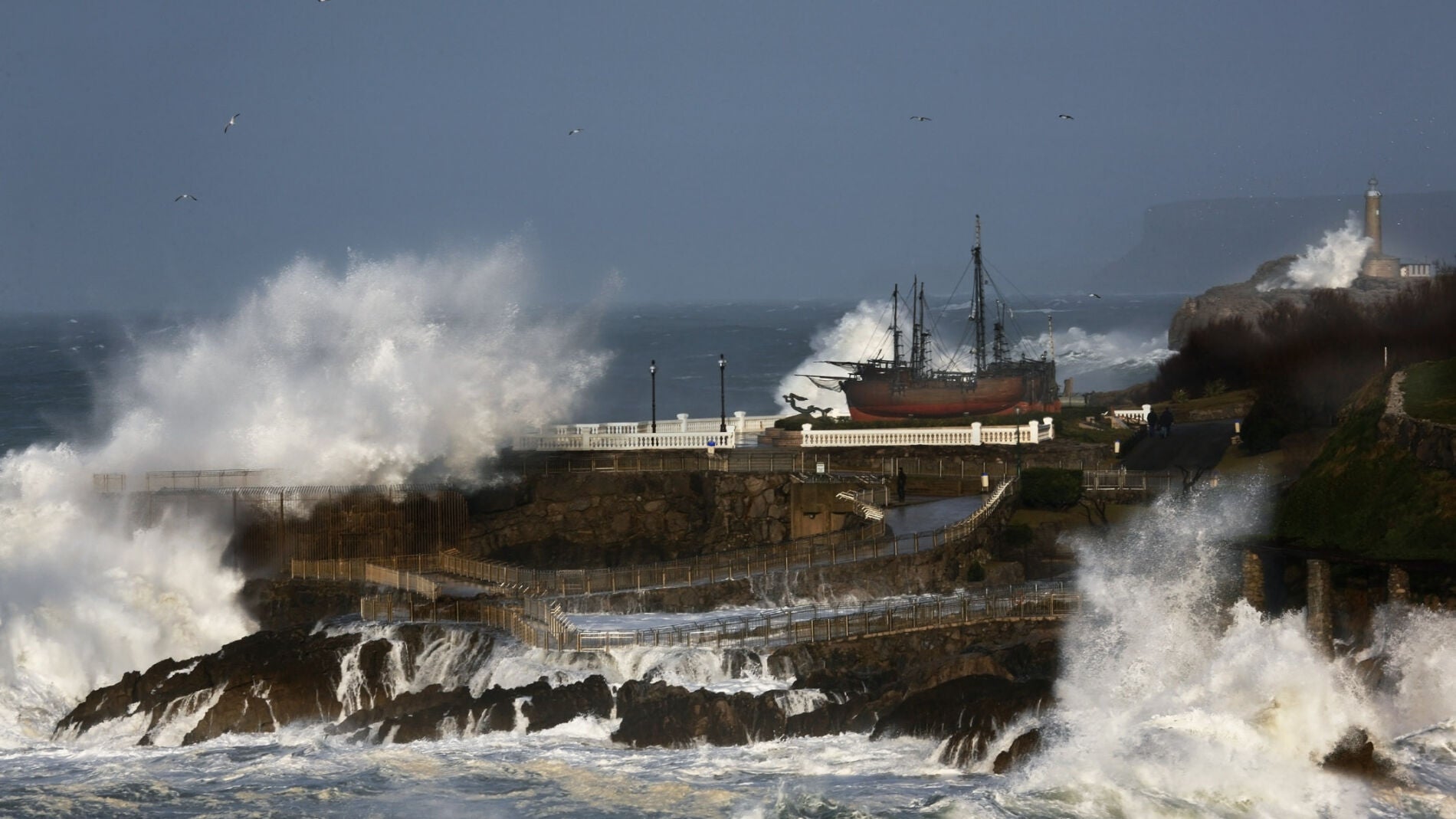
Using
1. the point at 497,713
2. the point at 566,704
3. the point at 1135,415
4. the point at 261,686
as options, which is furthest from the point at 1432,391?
the point at 261,686

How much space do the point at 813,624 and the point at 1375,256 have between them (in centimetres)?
8299

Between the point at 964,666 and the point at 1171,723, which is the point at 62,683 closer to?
the point at 964,666

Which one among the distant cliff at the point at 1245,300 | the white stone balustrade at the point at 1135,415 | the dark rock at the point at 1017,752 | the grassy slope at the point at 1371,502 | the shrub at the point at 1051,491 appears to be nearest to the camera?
the dark rock at the point at 1017,752

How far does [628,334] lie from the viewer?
569 ft

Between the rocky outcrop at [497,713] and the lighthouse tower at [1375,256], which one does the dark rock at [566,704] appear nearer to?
the rocky outcrop at [497,713]

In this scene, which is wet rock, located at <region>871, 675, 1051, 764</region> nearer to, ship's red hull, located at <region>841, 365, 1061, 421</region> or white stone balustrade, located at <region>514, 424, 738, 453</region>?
white stone balustrade, located at <region>514, 424, 738, 453</region>

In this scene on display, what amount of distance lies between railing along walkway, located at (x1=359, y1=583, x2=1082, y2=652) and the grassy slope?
5.04 meters

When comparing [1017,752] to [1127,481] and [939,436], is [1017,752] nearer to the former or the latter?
[1127,481]

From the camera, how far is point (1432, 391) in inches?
1502

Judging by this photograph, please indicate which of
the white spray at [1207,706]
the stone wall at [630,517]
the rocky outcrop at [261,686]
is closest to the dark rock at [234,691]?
the rocky outcrop at [261,686]

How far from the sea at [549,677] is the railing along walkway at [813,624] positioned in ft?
1.34

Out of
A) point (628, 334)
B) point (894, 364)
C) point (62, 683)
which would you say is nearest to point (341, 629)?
point (62, 683)

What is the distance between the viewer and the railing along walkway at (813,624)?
32.5m

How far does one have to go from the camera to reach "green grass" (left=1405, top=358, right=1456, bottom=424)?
3584cm
